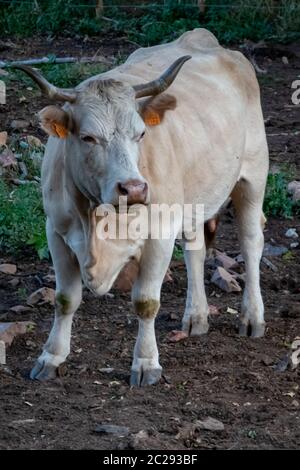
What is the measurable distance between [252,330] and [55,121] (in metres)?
2.05

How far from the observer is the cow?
245 inches

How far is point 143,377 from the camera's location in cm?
664

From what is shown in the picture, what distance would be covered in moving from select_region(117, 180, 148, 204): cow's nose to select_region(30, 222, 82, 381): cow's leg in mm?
848

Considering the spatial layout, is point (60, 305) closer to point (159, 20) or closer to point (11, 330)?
point (11, 330)

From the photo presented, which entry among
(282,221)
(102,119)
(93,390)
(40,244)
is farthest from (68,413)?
(282,221)

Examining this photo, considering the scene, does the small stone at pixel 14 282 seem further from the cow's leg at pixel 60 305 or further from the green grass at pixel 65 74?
the green grass at pixel 65 74

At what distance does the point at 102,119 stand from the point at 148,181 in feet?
1.57

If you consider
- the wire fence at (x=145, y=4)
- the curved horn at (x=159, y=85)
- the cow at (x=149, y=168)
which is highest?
the curved horn at (x=159, y=85)

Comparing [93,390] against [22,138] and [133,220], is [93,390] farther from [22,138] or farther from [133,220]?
[22,138]

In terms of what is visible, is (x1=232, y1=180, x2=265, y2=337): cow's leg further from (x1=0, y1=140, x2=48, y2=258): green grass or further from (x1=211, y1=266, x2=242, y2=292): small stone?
(x1=0, y1=140, x2=48, y2=258): green grass

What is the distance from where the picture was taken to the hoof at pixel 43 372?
670 centimetres

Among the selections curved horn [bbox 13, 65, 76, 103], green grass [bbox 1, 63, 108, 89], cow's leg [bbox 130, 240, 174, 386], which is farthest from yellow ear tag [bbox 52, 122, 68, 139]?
green grass [bbox 1, 63, 108, 89]

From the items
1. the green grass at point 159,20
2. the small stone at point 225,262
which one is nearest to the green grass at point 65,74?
the green grass at point 159,20

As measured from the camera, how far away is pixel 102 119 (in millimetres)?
6191
